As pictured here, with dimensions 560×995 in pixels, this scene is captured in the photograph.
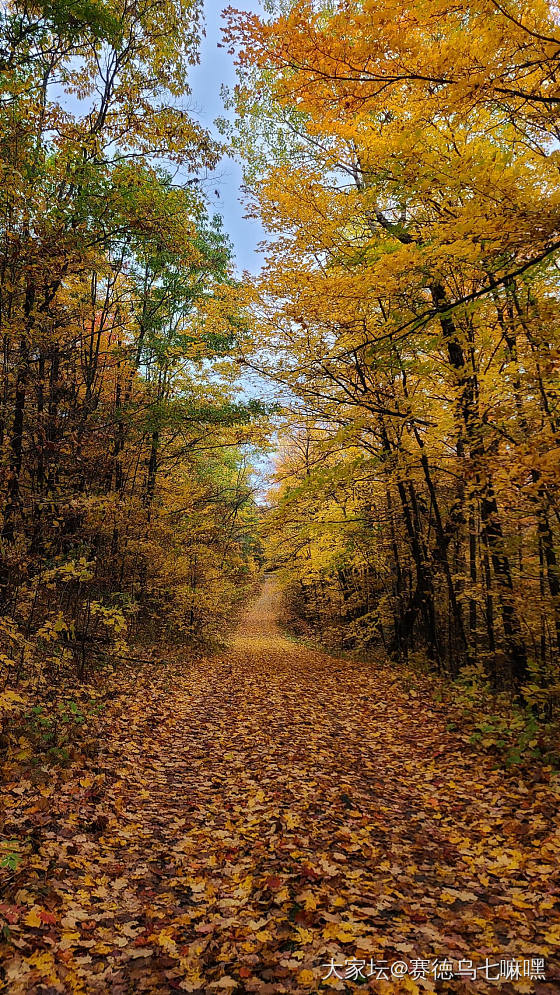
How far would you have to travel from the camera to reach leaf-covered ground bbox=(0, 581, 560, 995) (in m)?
2.71

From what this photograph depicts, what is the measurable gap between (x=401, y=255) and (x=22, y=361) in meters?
5.09

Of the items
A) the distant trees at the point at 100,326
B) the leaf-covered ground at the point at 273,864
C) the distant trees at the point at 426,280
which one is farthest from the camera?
the distant trees at the point at 100,326

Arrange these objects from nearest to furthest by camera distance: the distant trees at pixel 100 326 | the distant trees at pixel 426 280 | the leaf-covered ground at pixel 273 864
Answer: the leaf-covered ground at pixel 273 864, the distant trees at pixel 426 280, the distant trees at pixel 100 326

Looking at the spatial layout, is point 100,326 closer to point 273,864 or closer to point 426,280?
point 426,280

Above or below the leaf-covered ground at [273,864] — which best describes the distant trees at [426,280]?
above

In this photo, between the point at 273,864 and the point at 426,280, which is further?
the point at 426,280

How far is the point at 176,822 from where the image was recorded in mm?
4434

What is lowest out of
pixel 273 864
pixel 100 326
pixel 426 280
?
pixel 273 864

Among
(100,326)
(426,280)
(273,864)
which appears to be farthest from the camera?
(100,326)

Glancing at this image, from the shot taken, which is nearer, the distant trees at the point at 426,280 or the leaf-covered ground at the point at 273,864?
the leaf-covered ground at the point at 273,864

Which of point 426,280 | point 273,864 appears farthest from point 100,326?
point 273,864

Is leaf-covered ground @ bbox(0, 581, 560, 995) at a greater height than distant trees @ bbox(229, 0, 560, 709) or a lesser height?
lesser

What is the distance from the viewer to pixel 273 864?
12.1ft

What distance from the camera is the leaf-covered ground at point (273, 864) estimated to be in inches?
106
